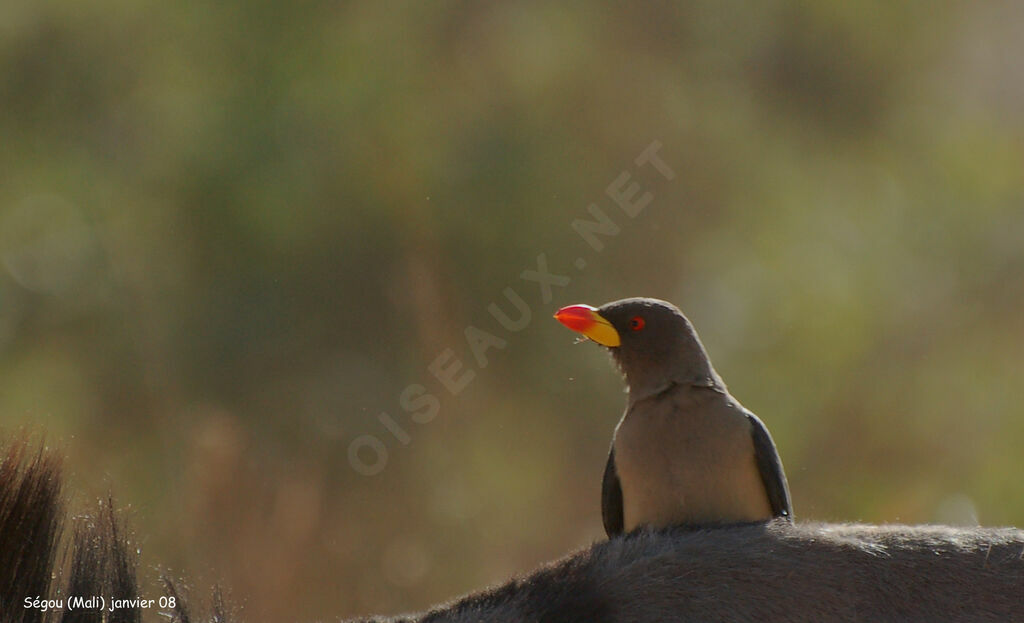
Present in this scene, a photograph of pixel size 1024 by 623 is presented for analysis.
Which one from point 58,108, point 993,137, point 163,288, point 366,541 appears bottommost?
point 366,541

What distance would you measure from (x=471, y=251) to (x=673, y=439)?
2976 millimetres

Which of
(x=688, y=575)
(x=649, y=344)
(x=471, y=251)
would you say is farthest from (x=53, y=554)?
(x=471, y=251)

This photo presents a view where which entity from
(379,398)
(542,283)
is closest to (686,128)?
(542,283)

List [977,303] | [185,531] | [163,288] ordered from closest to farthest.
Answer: [185,531] < [163,288] < [977,303]

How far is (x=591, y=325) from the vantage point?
7.29 feet

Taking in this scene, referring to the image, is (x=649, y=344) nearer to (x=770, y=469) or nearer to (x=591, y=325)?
(x=591, y=325)

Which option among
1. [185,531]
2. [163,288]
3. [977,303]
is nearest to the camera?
[185,531]

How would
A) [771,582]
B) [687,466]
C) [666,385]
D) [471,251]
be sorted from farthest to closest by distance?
[471,251], [666,385], [687,466], [771,582]

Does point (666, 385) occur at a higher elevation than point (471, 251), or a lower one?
lower

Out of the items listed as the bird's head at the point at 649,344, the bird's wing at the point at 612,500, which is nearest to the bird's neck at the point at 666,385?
the bird's head at the point at 649,344

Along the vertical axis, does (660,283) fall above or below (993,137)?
below

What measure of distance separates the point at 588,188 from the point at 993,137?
6.27 ft

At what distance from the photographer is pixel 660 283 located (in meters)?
5.00

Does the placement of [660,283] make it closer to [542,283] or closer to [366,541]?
[542,283]
